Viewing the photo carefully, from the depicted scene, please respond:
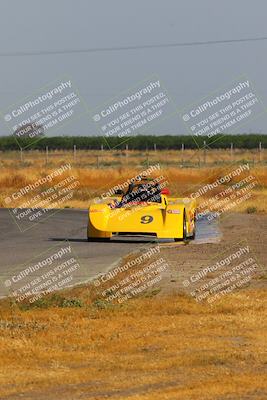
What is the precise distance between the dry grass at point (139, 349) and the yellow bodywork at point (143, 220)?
10.2m

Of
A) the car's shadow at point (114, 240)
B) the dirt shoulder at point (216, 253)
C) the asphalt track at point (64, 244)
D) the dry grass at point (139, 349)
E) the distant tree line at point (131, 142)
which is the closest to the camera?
the dry grass at point (139, 349)

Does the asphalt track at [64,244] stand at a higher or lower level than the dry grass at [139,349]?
lower

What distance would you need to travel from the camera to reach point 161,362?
10695 mm

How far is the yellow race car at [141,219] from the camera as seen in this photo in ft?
85.7

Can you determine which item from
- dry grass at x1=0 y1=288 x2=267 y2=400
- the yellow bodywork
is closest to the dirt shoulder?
the yellow bodywork

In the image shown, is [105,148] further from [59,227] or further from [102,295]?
[102,295]

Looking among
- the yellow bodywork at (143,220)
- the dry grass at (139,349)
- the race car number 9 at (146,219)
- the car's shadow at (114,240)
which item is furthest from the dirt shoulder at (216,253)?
the dry grass at (139,349)

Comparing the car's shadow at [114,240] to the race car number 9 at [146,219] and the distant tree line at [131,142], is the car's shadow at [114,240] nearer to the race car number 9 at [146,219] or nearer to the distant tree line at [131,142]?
the race car number 9 at [146,219]

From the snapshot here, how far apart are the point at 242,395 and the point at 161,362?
173 centimetres

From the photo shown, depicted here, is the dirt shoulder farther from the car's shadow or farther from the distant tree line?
the distant tree line

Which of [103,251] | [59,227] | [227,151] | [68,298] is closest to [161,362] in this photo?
[68,298]

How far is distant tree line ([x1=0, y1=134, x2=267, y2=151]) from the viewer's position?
388ft

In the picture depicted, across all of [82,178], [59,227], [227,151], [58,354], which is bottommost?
[227,151]

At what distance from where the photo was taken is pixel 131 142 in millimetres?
121875
